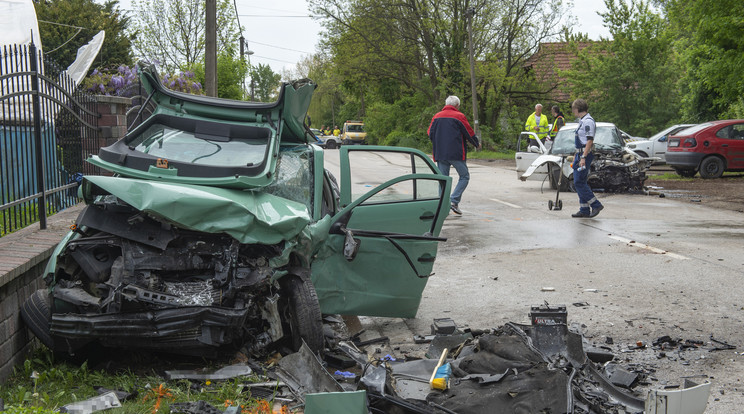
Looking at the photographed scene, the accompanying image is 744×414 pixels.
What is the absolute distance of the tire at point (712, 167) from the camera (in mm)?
19906

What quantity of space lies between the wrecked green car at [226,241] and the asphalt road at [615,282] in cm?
91

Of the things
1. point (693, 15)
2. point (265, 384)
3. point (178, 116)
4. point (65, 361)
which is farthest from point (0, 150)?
point (693, 15)

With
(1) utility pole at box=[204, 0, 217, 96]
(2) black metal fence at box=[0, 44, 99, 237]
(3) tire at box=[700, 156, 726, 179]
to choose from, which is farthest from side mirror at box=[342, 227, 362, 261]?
(3) tire at box=[700, 156, 726, 179]

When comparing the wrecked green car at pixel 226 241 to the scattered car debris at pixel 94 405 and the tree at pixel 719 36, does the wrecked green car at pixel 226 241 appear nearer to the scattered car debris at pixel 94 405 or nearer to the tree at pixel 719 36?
the scattered car debris at pixel 94 405

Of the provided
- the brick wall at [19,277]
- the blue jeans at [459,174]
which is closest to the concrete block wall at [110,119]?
the brick wall at [19,277]

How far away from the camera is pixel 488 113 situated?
41.1 m

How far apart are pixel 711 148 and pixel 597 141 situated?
5151 millimetres

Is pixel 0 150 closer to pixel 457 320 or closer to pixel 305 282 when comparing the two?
pixel 305 282

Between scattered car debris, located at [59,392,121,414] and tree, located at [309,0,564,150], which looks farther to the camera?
tree, located at [309,0,564,150]

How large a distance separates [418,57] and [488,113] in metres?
5.65

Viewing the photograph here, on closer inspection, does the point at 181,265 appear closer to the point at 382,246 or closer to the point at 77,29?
the point at 382,246

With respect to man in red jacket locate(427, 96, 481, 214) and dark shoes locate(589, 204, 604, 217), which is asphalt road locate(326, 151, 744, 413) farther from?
man in red jacket locate(427, 96, 481, 214)

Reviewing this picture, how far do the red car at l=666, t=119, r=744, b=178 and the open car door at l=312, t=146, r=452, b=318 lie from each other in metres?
15.9

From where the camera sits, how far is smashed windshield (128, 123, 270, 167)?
5.44 metres
